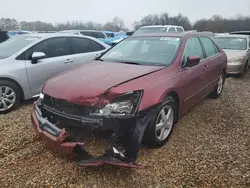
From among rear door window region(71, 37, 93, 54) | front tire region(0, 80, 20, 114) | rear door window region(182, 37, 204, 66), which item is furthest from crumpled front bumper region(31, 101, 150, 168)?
rear door window region(71, 37, 93, 54)

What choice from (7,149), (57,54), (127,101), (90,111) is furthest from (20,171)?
(57,54)

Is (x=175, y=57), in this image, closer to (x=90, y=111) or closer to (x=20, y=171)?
(x=90, y=111)

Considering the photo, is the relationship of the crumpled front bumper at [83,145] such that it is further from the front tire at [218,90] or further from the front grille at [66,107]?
the front tire at [218,90]

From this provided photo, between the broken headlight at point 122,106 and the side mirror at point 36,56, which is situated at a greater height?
the side mirror at point 36,56

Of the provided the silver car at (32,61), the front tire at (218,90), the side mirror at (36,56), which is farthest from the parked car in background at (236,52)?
the side mirror at (36,56)

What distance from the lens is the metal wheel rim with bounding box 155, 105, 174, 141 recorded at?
3.20 meters

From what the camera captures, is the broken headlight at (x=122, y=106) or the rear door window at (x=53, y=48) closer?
the broken headlight at (x=122, y=106)

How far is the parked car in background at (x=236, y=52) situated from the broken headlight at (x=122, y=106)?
20.9 ft

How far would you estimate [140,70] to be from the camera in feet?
11.1

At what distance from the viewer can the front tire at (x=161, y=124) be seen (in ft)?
9.88

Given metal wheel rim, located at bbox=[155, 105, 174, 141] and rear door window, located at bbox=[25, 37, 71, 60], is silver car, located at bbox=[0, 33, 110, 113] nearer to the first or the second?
rear door window, located at bbox=[25, 37, 71, 60]

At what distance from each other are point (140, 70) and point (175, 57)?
0.69 metres

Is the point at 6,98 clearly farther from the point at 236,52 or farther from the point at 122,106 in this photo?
the point at 236,52

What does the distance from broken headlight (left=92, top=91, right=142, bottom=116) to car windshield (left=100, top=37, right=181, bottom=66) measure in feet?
3.52
